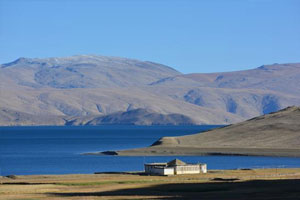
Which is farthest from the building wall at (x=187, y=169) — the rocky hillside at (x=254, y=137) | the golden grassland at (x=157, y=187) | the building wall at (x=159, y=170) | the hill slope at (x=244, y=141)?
the rocky hillside at (x=254, y=137)

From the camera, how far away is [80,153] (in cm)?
17788

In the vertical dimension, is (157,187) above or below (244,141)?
below

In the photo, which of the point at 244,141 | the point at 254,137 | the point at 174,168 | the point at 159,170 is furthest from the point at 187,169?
the point at 254,137

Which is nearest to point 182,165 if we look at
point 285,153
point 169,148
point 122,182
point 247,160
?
point 122,182

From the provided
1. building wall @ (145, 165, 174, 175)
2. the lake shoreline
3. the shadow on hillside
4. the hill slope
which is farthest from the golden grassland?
the hill slope

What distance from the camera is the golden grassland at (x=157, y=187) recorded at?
6900 cm

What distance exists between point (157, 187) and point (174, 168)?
21863 mm

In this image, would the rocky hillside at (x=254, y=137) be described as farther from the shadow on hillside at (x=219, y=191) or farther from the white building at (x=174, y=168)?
the shadow on hillside at (x=219, y=191)

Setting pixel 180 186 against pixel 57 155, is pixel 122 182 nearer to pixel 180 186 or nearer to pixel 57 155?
pixel 180 186

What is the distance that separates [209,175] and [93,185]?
19999 mm

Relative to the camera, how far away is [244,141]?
183625mm

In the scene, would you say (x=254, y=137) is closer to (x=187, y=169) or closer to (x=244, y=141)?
(x=244, y=141)

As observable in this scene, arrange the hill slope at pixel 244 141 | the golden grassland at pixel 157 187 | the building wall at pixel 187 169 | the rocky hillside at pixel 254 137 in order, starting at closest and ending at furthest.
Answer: the golden grassland at pixel 157 187, the building wall at pixel 187 169, the hill slope at pixel 244 141, the rocky hillside at pixel 254 137

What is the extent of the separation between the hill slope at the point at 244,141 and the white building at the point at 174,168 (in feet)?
191
